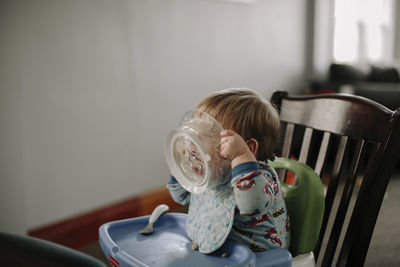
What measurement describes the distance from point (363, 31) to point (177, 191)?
441cm

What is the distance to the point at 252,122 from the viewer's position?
0.67 metres

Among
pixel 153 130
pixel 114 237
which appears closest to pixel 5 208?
pixel 153 130

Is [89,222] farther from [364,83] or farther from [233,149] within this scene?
[364,83]

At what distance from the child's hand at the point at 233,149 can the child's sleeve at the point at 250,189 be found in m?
0.01

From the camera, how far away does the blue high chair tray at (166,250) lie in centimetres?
60

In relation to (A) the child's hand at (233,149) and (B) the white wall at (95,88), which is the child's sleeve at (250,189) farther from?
(B) the white wall at (95,88)

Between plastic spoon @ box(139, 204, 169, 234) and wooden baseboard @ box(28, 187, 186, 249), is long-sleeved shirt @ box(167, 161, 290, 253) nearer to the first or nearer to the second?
plastic spoon @ box(139, 204, 169, 234)

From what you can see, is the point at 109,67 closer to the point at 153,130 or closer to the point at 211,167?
the point at 153,130

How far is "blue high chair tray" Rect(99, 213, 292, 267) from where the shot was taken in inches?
23.5

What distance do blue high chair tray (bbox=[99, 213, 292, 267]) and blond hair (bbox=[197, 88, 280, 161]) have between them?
7.1 inches

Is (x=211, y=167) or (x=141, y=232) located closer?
(x=211, y=167)

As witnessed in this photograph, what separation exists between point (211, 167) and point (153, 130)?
1466 mm

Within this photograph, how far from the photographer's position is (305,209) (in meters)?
0.67

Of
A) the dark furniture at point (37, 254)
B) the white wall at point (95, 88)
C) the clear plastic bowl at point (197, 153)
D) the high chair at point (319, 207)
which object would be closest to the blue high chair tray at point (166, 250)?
the high chair at point (319, 207)
